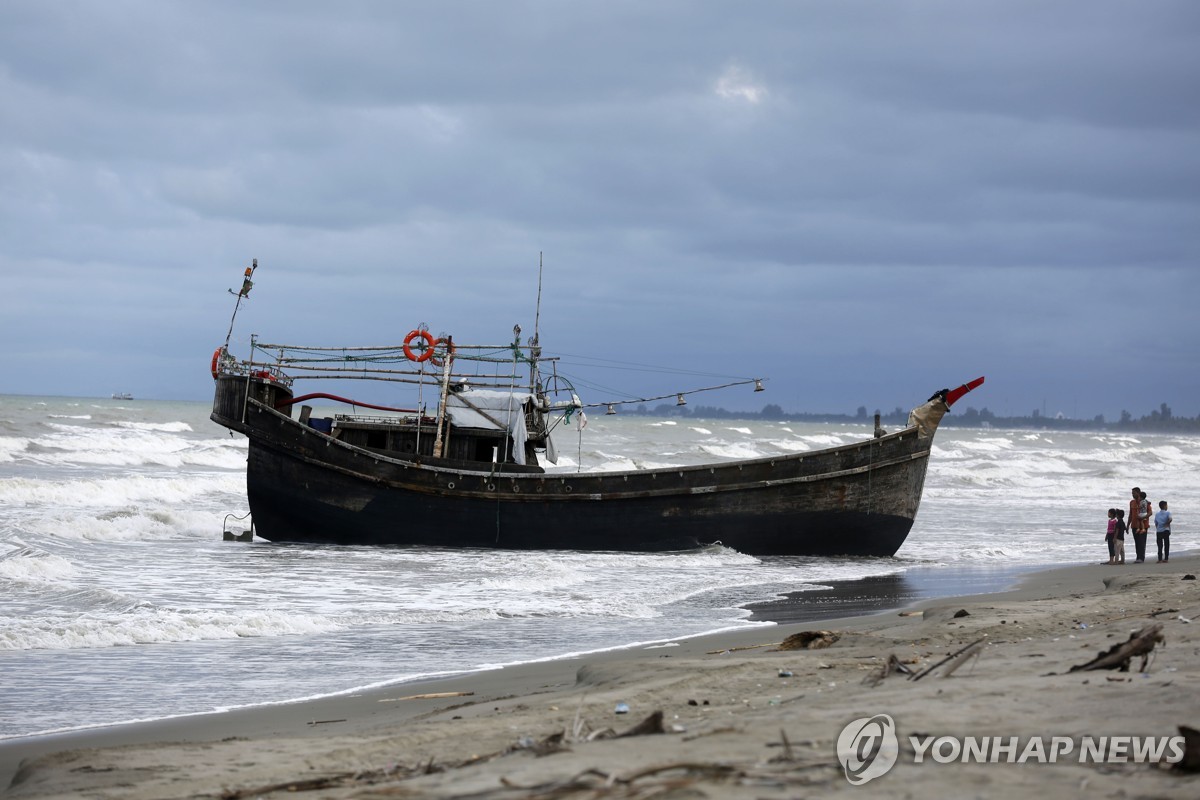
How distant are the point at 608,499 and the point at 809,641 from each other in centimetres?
1110

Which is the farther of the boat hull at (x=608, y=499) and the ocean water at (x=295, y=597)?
the boat hull at (x=608, y=499)

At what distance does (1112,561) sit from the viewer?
19.5 m

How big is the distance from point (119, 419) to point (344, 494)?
218 ft

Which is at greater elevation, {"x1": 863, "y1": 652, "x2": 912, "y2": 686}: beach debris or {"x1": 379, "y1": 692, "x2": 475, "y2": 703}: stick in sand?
{"x1": 863, "y1": 652, "x2": 912, "y2": 686}: beach debris

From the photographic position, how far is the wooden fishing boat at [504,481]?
2055 centimetres

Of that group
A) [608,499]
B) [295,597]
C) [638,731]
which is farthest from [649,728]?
[608,499]

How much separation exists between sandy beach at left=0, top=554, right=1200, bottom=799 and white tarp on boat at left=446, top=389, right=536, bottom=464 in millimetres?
11936

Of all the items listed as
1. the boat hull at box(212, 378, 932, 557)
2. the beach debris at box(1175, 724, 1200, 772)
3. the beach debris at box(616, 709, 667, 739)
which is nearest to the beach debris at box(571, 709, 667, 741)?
the beach debris at box(616, 709, 667, 739)

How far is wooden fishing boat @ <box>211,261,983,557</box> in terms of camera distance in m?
20.5

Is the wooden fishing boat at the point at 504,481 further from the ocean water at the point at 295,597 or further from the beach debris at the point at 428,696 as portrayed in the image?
the beach debris at the point at 428,696

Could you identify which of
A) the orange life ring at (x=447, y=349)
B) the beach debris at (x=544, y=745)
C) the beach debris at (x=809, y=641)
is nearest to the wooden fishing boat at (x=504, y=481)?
the orange life ring at (x=447, y=349)

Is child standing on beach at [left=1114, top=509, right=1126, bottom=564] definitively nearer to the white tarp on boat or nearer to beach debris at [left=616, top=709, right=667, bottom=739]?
the white tarp on boat

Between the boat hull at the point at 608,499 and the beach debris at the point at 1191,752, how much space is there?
1601 centimetres

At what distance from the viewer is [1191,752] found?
13.9ft
